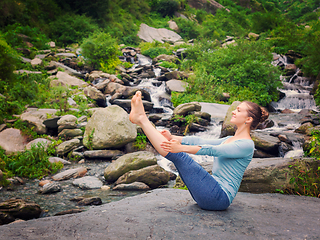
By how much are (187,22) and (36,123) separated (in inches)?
1189

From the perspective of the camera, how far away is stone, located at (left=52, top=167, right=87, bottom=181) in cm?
576

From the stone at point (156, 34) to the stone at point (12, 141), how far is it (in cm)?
2304

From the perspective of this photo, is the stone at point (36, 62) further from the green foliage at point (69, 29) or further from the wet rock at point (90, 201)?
the wet rock at point (90, 201)

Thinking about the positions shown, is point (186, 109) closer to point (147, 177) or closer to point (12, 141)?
point (147, 177)

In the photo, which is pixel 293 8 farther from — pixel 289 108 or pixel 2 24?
pixel 2 24

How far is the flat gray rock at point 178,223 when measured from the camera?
67.8 inches

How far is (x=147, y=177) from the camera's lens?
5551mm

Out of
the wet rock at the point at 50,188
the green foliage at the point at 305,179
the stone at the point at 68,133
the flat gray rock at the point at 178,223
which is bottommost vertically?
the stone at the point at 68,133

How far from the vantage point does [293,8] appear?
30641 millimetres

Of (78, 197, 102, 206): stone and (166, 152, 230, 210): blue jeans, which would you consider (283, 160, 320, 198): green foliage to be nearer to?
(166, 152, 230, 210): blue jeans

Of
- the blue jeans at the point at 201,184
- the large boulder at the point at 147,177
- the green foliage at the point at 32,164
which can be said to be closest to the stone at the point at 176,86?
the large boulder at the point at 147,177

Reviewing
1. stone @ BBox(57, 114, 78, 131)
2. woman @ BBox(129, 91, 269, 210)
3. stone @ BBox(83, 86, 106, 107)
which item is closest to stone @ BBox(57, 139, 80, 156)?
stone @ BBox(57, 114, 78, 131)

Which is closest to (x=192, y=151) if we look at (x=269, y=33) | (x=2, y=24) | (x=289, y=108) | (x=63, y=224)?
(x=63, y=224)

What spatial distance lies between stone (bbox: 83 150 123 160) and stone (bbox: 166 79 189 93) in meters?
7.61
